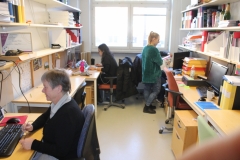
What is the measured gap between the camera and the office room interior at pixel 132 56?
2.13m

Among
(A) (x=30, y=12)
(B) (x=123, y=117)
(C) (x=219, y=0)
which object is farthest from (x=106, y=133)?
(C) (x=219, y=0)

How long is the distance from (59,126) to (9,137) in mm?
395

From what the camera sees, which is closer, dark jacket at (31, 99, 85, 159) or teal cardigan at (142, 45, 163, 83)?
dark jacket at (31, 99, 85, 159)

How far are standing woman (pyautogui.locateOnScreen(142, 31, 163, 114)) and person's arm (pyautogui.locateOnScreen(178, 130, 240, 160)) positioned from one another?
3.27 meters

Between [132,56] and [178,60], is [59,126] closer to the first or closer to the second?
[178,60]

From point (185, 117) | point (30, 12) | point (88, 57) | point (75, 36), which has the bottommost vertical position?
point (185, 117)

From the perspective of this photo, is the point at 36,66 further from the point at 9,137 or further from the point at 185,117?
the point at 185,117

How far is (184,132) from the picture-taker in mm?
2252

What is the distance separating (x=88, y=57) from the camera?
15.2 ft

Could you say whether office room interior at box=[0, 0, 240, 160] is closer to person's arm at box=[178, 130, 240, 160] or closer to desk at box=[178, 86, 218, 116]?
desk at box=[178, 86, 218, 116]

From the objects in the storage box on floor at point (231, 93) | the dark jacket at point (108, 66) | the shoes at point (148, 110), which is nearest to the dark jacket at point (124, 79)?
the dark jacket at point (108, 66)

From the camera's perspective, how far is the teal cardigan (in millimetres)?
3523

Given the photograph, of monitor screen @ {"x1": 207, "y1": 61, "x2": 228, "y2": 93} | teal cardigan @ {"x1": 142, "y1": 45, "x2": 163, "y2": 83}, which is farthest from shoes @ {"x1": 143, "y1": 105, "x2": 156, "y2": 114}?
monitor screen @ {"x1": 207, "y1": 61, "x2": 228, "y2": 93}

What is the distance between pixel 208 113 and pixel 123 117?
77.9 inches
